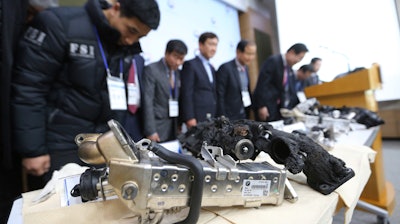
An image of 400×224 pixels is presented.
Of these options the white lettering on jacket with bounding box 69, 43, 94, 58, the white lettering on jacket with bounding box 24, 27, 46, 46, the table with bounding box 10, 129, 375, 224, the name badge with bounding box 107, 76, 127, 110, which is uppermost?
the white lettering on jacket with bounding box 24, 27, 46, 46

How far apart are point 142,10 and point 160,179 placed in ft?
2.43

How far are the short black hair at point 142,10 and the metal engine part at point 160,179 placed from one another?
2.06ft

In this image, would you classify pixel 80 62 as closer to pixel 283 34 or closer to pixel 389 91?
pixel 283 34

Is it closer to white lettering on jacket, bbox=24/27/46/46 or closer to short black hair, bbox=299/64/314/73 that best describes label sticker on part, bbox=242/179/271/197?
white lettering on jacket, bbox=24/27/46/46

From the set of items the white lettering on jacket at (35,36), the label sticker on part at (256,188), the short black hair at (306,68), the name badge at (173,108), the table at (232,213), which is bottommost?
the table at (232,213)

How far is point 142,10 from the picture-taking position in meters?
0.83

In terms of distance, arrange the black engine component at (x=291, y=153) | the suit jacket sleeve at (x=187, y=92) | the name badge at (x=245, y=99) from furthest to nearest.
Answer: the name badge at (x=245, y=99), the suit jacket sleeve at (x=187, y=92), the black engine component at (x=291, y=153)

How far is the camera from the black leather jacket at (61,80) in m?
0.80

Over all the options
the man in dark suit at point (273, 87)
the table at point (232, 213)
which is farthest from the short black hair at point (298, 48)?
the table at point (232, 213)

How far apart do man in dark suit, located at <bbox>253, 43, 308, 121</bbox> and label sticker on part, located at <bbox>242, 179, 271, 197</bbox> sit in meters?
1.62

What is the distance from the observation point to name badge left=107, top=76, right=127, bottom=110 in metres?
0.93

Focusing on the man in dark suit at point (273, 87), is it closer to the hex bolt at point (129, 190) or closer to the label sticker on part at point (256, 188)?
the label sticker on part at point (256, 188)

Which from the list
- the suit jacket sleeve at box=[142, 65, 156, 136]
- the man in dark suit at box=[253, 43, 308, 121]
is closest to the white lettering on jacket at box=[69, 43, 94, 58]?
the suit jacket sleeve at box=[142, 65, 156, 136]

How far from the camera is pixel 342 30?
1435 millimetres
